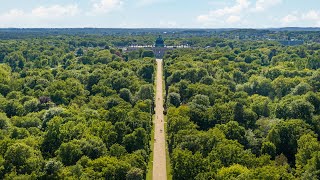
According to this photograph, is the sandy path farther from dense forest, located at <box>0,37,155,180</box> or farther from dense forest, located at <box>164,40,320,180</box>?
dense forest, located at <box>0,37,155,180</box>

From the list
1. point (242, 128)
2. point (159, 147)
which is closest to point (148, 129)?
point (159, 147)

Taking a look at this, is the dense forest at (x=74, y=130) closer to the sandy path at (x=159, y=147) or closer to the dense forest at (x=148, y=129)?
the dense forest at (x=148, y=129)

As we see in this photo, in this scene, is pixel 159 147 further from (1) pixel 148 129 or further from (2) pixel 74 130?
(2) pixel 74 130

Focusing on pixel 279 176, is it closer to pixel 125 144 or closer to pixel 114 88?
pixel 125 144

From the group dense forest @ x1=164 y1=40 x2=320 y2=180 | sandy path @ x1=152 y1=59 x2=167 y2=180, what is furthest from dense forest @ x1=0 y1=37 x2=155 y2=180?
dense forest @ x1=164 y1=40 x2=320 y2=180

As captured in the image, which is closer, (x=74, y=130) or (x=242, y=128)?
(x=74, y=130)

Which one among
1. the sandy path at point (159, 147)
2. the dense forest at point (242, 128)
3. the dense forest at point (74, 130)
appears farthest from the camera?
the sandy path at point (159, 147)

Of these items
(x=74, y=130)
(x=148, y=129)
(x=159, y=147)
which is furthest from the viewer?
(x=148, y=129)

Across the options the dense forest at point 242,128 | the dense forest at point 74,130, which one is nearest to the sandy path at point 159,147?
the dense forest at point 242,128

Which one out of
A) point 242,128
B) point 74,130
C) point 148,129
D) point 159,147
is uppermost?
point 74,130

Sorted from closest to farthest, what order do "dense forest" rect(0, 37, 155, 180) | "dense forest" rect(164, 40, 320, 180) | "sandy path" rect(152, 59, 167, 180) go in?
"dense forest" rect(0, 37, 155, 180), "dense forest" rect(164, 40, 320, 180), "sandy path" rect(152, 59, 167, 180)
